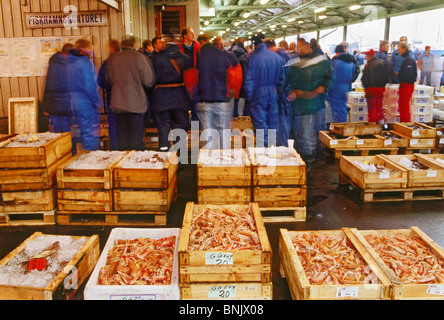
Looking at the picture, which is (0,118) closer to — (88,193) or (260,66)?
(88,193)

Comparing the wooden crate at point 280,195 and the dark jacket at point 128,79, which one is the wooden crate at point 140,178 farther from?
the dark jacket at point 128,79

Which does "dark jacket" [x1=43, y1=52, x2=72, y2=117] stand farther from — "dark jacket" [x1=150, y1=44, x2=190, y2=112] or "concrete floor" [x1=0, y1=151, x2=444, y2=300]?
"concrete floor" [x1=0, y1=151, x2=444, y2=300]

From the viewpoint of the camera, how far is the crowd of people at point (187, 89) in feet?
23.1

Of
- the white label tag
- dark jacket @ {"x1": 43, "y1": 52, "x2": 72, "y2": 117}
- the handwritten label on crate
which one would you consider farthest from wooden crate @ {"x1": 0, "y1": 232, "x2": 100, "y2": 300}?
the white label tag

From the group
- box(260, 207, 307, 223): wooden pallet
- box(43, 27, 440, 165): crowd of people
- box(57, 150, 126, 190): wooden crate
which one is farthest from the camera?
box(43, 27, 440, 165): crowd of people

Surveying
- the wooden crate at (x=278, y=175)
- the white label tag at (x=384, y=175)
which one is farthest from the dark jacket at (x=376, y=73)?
the wooden crate at (x=278, y=175)

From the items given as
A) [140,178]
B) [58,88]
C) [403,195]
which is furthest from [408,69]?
[58,88]

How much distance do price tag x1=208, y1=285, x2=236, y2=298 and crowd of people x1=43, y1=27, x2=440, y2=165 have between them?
4.37 m

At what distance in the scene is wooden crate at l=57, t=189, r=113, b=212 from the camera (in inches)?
211

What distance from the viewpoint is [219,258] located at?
10.8 ft

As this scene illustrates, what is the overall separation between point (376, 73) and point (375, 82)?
0.25 metres

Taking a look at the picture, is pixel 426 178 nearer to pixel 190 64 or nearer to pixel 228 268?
pixel 228 268

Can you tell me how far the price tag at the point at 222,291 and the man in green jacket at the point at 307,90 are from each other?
480cm
